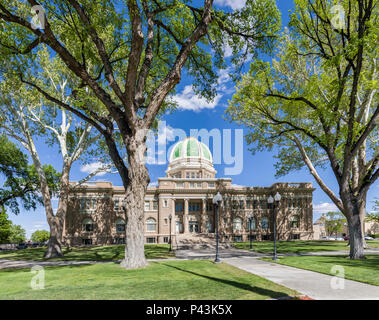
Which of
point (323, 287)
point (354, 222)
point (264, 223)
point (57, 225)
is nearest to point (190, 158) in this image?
point (264, 223)

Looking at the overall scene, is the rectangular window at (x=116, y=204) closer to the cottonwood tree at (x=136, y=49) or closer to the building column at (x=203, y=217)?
the building column at (x=203, y=217)

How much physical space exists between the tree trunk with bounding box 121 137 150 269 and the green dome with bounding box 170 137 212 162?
4749cm

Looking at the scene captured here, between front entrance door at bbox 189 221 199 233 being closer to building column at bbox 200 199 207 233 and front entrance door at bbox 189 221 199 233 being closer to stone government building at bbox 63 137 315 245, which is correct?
stone government building at bbox 63 137 315 245

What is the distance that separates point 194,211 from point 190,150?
53.4 ft

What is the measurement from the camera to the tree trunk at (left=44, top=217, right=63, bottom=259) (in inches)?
816

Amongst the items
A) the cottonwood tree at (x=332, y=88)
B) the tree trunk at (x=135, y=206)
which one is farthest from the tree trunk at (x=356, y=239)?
the tree trunk at (x=135, y=206)

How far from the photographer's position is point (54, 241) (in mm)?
21062

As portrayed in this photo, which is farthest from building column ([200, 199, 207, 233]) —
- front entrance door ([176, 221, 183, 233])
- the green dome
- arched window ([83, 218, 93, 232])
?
arched window ([83, 218, 93, 232])

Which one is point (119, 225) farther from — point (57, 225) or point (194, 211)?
point (57, 225)

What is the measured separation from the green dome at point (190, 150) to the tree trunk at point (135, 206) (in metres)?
47.5

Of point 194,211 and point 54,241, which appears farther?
point 194,211

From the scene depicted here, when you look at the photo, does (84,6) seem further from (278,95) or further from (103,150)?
(103,150)

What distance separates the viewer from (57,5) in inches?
480
